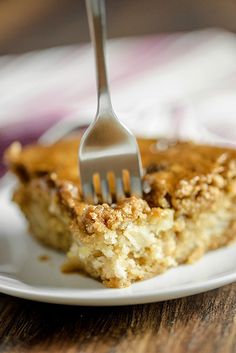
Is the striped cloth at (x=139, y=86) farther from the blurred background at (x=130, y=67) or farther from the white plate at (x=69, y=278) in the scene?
the white plate at (x=69, y=278)

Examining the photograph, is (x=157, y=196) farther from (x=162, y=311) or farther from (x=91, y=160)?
(x=162, y=311)

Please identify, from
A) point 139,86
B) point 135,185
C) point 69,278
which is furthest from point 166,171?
point 139,86

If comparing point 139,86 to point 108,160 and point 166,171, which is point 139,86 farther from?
point 108,160

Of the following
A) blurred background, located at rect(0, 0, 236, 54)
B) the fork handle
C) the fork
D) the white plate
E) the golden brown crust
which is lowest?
blurred background, located at rect(0, 0, 236, 54)

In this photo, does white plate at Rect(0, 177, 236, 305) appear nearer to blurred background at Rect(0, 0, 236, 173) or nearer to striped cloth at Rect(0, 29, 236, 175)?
blurred background at Rect(0, 0, 236, 173)

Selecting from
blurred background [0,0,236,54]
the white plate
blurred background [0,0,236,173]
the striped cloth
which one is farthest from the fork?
blurred background [0,0,236,54]

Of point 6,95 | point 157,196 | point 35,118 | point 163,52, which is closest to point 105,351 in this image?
point 157,196
